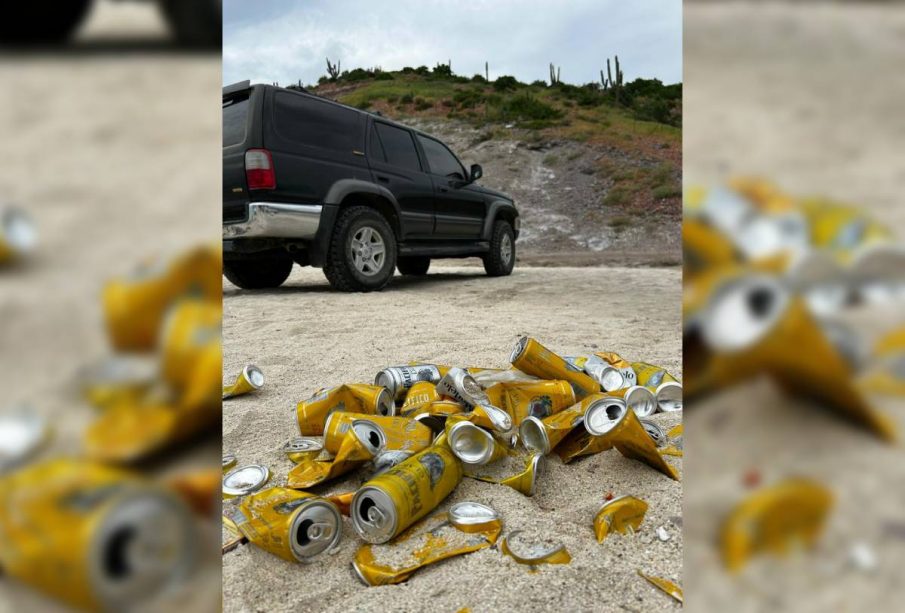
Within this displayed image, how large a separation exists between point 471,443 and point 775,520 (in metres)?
1.03

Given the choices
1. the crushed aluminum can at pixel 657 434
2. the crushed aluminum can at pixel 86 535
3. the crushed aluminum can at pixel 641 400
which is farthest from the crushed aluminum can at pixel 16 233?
the crushed aluminum can at pixel 641 400

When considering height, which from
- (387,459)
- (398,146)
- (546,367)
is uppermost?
(398,146)

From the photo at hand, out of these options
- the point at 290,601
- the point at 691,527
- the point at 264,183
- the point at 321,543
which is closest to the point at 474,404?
the point at 321,543

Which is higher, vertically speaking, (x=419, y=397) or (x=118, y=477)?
(x=118, y=477)

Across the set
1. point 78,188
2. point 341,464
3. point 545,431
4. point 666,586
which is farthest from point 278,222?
point 78,188

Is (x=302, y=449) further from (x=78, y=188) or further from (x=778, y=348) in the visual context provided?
(x=778, y=348)

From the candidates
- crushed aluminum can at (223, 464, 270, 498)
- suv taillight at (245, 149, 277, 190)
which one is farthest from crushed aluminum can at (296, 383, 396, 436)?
suv taillight at (245, 149, 277, 190)

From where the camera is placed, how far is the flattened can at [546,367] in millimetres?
1836

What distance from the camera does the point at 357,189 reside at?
4.80 meters

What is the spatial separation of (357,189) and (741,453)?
15.3ft

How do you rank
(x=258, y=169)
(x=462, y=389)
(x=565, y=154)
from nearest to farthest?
(x=462, y=389), (x=258, y=169), (x=565, y=154)

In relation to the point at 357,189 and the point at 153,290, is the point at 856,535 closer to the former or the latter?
the point at 153,290

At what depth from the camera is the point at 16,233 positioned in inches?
12.8

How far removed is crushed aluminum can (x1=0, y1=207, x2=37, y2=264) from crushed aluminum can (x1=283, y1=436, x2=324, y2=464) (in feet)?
4.00
